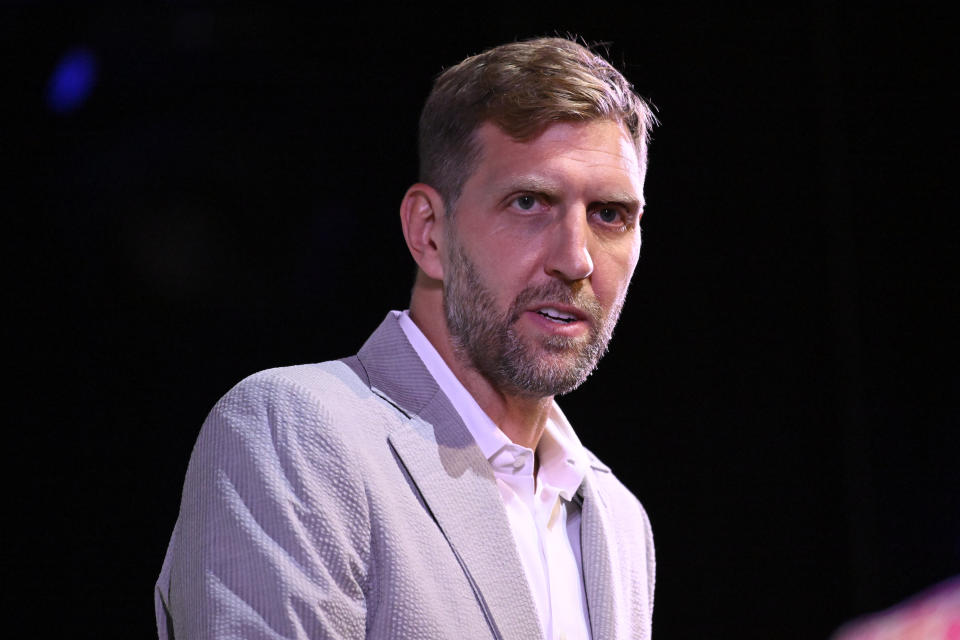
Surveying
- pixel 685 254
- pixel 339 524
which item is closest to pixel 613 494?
pixel 339 524

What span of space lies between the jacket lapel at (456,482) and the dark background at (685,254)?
3.22ft

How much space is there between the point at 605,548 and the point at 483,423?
343 mm

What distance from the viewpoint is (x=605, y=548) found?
5.79 feet

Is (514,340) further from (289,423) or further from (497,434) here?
(289,423)

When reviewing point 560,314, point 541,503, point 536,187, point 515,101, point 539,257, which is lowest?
point 541,503

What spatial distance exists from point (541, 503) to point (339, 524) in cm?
50

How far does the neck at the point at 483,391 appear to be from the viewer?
5.66 ft

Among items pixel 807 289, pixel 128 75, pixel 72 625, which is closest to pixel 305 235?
pixel 128 75

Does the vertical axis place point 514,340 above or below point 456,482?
above

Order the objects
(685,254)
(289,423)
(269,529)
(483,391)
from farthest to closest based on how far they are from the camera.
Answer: (685,254) → (483,391) → (289,423) → (269,529)

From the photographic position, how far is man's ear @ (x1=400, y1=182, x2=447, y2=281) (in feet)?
5.78

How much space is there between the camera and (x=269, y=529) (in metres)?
1.33

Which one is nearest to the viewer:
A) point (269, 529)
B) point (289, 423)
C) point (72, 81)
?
point (269, 529)

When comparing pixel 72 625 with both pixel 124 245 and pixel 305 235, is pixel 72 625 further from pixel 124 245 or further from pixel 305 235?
pixel 305 235
